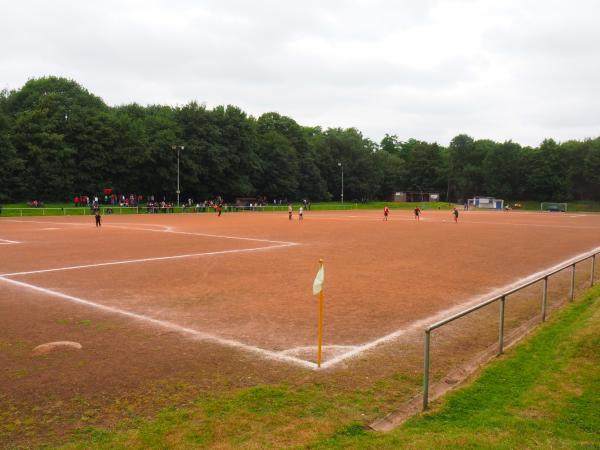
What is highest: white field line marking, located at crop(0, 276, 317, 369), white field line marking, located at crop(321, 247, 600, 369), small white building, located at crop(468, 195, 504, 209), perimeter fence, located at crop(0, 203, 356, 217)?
small white building, located at crop(468, 195, 504, 209)

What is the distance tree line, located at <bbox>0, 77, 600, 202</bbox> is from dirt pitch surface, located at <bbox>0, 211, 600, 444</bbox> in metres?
46.0

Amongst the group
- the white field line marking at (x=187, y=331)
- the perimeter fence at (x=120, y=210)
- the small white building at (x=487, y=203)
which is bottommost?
the white field line marking at (x=187, y=331)

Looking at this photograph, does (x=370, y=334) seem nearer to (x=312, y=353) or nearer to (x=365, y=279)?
(x=312, y=353)

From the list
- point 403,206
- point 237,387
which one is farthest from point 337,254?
point 403,206

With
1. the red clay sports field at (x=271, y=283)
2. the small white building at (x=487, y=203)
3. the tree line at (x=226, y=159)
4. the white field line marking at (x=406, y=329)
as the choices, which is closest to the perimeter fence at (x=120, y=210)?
the tree line at (x=226, y=159)

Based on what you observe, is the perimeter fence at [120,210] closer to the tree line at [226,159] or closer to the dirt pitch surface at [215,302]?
the tree line at [226,159]

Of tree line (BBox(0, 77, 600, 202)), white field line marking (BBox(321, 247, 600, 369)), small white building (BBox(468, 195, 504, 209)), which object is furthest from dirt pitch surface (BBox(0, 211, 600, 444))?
small white building (BBox(468, 195, 504, 209))

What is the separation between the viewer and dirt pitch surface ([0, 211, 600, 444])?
286 inches

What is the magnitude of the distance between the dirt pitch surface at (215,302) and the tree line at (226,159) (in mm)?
46041

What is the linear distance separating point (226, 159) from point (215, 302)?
228 feet

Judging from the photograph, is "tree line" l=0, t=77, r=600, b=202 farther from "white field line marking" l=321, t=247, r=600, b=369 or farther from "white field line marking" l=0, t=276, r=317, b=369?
"white field line marking" l=321, t=247, r=600, b=369

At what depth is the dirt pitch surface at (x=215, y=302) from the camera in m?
7.27

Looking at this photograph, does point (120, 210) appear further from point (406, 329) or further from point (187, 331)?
point (406, 329)

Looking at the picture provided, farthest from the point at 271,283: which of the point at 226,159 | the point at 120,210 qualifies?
the point at 226,159
